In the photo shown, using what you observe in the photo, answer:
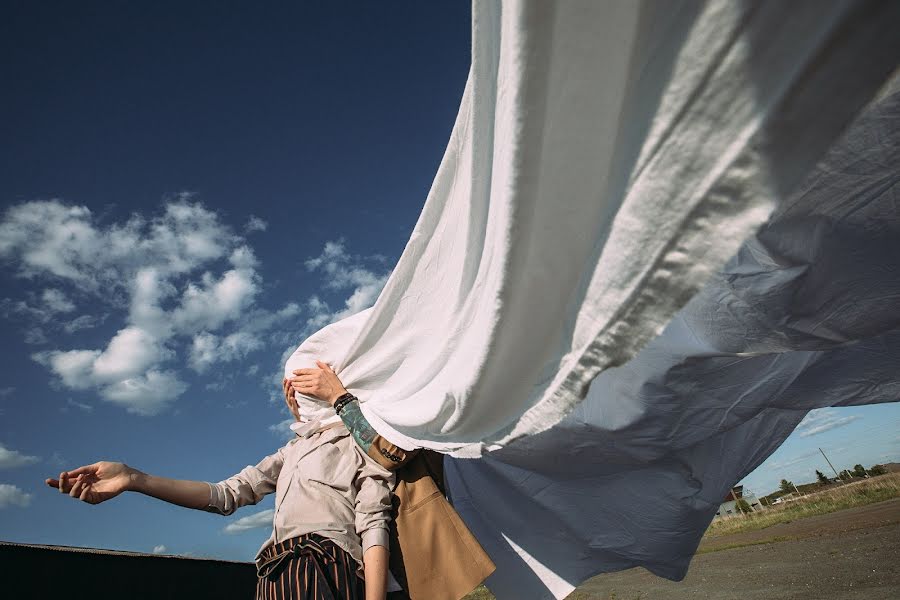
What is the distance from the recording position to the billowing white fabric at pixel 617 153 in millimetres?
410

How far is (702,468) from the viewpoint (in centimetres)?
161

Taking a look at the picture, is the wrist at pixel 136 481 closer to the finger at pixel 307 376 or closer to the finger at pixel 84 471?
the finger at pixel 84 471

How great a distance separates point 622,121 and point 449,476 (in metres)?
1.87

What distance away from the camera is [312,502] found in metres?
1.61

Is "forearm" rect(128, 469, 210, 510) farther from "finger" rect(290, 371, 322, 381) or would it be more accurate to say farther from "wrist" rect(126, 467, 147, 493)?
"finger" rect(290, 371, 322, 381)

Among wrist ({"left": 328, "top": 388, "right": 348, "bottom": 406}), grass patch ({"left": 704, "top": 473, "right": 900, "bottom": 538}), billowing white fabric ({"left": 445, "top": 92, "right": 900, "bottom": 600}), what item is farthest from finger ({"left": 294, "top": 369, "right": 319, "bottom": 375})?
grass patch ({"left": 704, "top": 473, "right": 900, "bottom": 538})

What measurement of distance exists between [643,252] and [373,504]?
1.36 m

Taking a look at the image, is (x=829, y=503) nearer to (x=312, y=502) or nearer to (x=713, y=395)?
(x=713, y=395)

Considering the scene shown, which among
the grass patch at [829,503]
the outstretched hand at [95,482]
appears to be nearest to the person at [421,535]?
the outstretched hand at [95,482]

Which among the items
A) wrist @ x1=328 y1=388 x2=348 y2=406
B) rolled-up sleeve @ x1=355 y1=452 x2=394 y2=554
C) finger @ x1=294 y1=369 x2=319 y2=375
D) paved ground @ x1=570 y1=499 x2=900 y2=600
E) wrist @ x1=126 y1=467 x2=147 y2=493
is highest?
finger @ x1=294 y1=369 x2=319 y2=375

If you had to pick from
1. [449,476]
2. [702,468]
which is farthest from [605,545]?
[449,476]

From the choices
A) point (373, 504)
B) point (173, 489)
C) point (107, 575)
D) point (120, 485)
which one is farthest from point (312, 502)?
point (107, 575)

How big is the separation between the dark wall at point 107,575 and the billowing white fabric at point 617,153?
2079 millimetres

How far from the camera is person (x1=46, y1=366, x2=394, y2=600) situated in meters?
1.47
